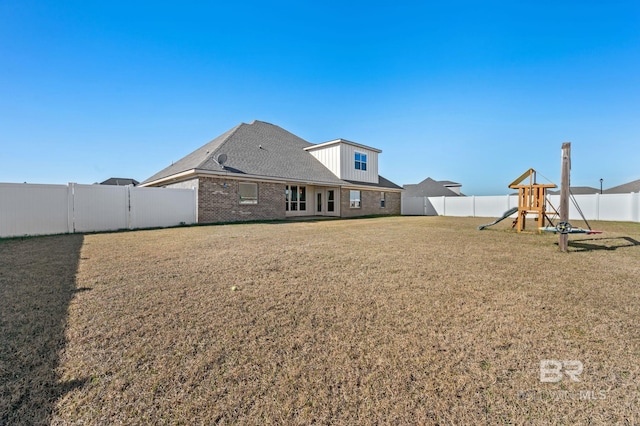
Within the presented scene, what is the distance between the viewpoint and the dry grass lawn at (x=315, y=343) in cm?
175

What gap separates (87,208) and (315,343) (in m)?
12.2

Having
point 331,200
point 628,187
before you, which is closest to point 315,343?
point 331,200

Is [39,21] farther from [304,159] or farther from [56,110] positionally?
[304,159]

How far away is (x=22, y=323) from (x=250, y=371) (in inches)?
109

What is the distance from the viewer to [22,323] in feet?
9.35

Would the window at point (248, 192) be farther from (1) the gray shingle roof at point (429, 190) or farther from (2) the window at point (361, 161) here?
(1) the gray shingle roof at point (429, 190)

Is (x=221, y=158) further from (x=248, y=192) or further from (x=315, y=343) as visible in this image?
(x=315, y=343)

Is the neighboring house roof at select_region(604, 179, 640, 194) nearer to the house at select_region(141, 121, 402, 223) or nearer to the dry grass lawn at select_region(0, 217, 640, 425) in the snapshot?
the house at select_region(141, 121, 402, 223)

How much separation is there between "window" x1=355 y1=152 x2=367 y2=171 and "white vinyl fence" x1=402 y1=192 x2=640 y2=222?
695 centimetres

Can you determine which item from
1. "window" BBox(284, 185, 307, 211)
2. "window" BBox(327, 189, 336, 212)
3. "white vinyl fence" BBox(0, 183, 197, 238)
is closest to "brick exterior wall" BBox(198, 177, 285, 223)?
"white vinyl fence" BBox(0, 183, 197, 238)

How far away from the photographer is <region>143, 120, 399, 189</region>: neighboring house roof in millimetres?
14856

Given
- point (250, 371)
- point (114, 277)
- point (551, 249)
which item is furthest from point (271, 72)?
point (250, 371)

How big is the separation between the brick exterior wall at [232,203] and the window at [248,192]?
18 centimetres

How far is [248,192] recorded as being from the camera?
49.5 feet
